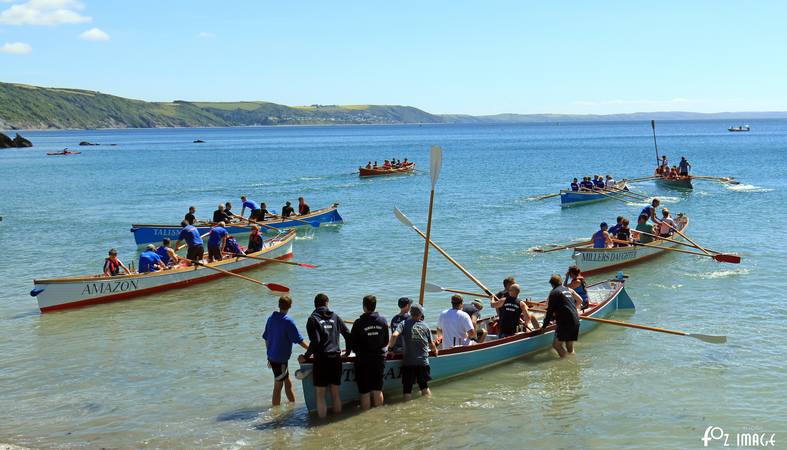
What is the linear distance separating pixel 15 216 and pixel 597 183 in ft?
110

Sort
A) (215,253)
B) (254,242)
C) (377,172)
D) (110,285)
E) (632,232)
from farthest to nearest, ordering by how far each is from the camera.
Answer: (377,172) < (254,242) < (632,232) < (215,253) < (110,285)

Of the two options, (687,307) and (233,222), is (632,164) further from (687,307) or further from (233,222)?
(687,307)

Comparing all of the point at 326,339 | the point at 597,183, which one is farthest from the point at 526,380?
the point at 597,183

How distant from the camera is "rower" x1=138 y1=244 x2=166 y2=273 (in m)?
21.1

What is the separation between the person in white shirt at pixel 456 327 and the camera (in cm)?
1325

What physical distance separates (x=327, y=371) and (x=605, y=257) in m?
14.0

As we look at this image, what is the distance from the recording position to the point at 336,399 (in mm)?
11602

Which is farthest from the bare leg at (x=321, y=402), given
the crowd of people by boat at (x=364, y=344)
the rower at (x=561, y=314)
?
the rower at (x=561, y=314)

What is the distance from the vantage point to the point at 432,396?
12641mm

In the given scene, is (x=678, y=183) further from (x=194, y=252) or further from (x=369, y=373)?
(x=369, y=373)

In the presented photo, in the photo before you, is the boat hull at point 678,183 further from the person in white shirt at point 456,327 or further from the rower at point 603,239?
the person in white shirt at point 456,327
